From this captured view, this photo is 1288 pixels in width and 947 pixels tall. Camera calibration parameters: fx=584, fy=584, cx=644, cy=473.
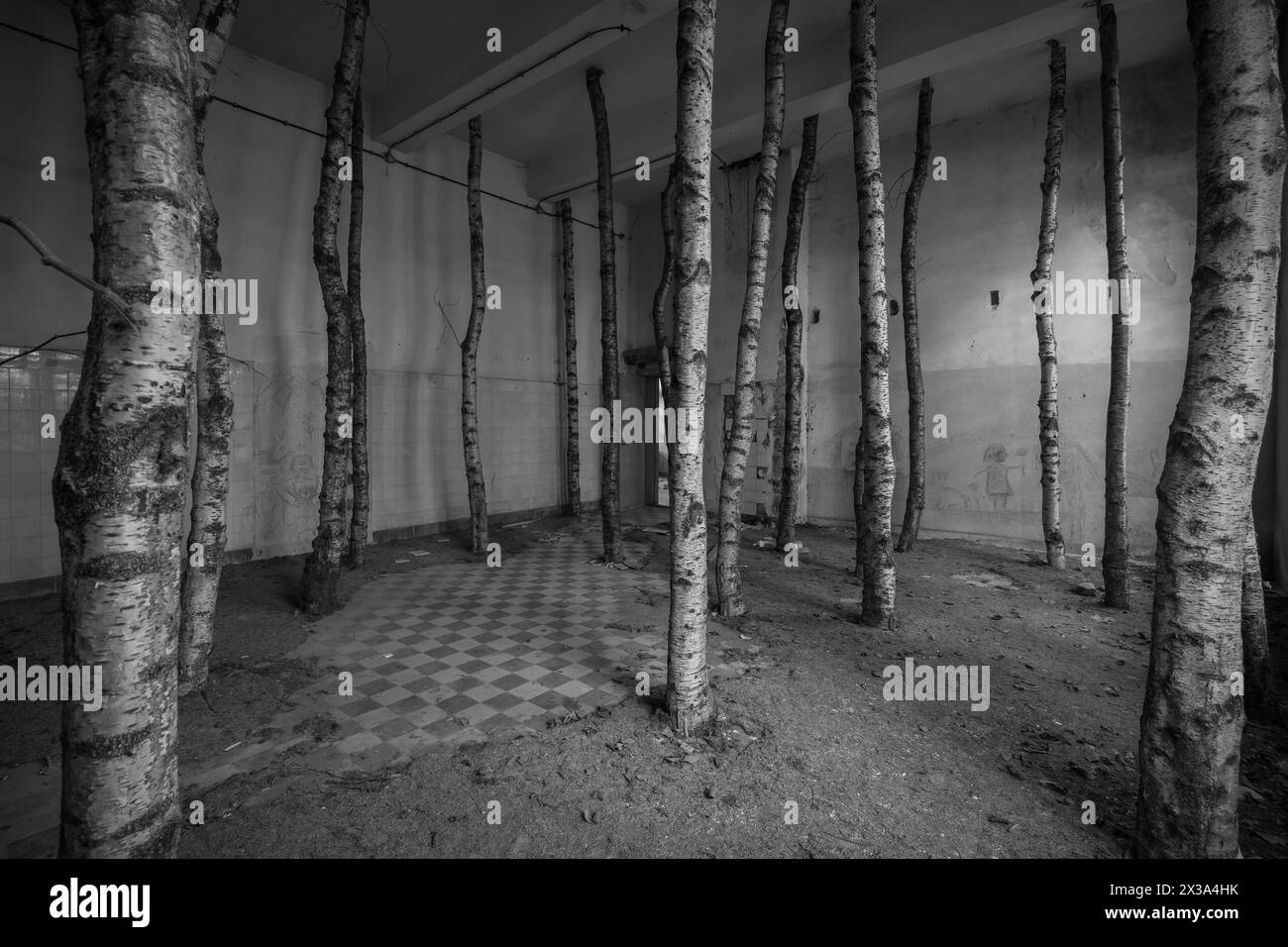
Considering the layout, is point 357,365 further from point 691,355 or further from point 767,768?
point 767,768

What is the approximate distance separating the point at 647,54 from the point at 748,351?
18.3 ft

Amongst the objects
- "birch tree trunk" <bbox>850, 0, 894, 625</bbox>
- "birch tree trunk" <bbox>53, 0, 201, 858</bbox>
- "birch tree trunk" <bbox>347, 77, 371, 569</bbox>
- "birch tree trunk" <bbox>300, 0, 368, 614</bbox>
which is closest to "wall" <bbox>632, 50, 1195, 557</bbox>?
"birch tree trunk" <bbox>850, 0, 894, 625</bbox>

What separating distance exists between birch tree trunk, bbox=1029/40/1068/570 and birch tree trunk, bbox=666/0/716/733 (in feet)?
19.8

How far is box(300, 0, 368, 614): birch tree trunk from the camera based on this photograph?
Result: 5.49 metres

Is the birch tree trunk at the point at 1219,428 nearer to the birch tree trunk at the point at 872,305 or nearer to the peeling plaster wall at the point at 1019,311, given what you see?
the birch tree trunk at the point at 872,305

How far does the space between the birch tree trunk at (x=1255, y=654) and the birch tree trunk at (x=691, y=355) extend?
3.50 metres

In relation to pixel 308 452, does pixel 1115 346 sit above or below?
above

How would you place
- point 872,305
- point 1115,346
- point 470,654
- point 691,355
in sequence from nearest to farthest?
point 691,355 → point 470,654 → point 872,305 → point 1115,346

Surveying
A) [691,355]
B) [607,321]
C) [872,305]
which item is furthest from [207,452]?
[872,305]

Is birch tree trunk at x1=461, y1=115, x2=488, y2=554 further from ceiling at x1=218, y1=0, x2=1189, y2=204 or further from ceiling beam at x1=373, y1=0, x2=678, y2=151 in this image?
ceiling at x1=218, y1=0, x2=1189, y2=204

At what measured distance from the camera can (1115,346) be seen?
6094 mm

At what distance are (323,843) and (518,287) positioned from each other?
409 inches

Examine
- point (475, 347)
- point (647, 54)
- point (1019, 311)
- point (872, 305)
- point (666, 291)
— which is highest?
point (647, 54)

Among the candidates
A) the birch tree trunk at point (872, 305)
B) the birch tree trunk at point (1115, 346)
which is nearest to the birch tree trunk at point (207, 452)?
the birch tree trunk at point (872, 305)
